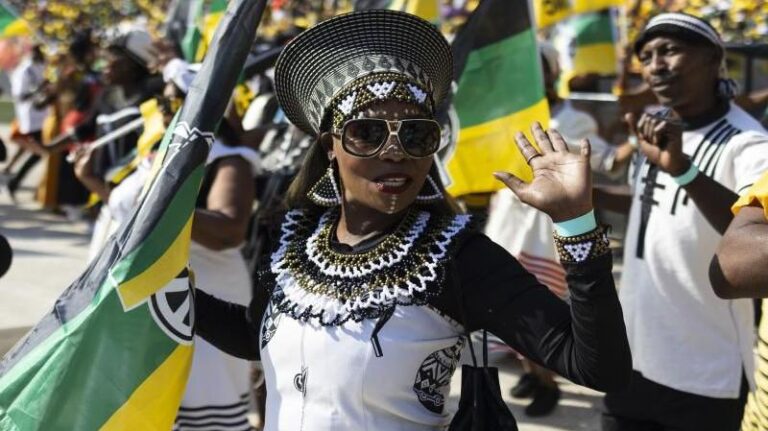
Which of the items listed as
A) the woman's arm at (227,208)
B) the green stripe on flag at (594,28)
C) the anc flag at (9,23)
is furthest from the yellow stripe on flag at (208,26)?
the anc flag at (9,23)

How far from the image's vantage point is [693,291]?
342 cm

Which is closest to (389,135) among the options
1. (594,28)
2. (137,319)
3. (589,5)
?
(137,319)

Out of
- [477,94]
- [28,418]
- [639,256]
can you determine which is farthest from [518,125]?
[28,418]

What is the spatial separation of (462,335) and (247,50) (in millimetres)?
814

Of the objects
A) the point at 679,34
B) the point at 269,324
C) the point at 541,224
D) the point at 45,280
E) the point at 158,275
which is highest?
the point at 679,34

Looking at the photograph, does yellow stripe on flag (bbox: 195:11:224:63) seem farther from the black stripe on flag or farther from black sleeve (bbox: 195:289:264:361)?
black sleeve (bbox: 195:289:264:361)

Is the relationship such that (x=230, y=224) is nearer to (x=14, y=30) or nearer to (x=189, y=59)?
(x=189, y=59)

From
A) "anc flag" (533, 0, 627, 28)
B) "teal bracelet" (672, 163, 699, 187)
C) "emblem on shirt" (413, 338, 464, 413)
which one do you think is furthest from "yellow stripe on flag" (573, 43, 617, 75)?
"emblem on shirt" (413, 338, 464, 413)

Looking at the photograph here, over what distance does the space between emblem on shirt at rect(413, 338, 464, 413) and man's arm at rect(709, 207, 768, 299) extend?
1.79 ft

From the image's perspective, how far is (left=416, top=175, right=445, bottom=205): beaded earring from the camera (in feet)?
7.79

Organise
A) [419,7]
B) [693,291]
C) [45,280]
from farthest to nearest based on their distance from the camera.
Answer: [45,280]
[419,7]
[693,291]

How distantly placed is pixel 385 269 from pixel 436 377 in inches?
9.8

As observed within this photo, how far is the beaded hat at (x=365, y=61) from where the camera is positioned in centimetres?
228

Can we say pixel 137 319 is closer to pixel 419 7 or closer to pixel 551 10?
pixel 419 7
